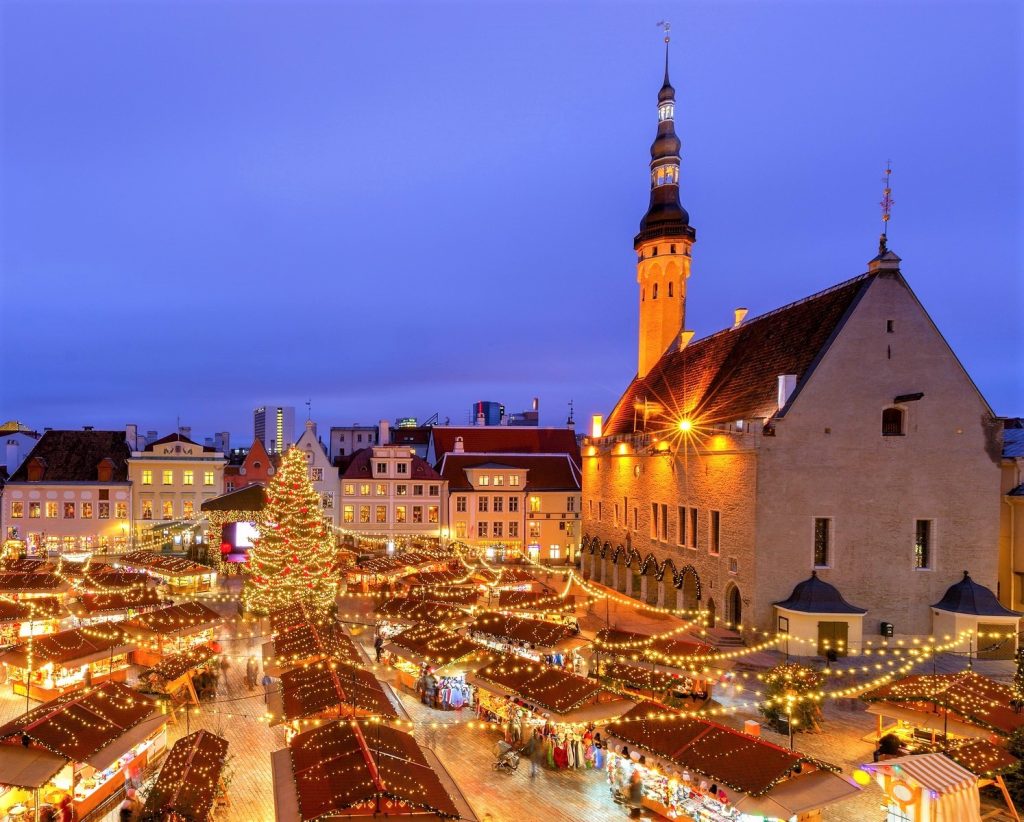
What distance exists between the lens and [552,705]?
18312 millimetres

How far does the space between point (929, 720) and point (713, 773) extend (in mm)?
8765

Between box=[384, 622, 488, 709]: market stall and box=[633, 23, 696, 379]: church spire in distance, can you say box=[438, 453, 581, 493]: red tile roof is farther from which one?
box=[384, 622, 488, 709]: market stall

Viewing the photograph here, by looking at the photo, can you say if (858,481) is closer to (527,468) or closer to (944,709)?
(944,709)

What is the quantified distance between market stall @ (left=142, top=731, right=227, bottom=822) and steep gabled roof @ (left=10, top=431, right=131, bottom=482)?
46.6 meters

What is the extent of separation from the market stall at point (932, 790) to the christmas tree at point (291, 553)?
26.4 meters

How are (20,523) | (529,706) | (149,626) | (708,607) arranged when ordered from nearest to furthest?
(529,706) < (149,626) < (708,607) < (20,523)

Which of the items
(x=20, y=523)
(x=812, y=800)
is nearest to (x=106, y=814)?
(x=812, y=800)

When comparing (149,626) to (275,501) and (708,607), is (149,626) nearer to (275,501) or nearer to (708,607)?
(275,501)

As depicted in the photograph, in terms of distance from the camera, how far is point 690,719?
1645 centimetres

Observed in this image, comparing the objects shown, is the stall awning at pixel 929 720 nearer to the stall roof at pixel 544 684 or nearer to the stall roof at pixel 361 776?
the stall roof at pixel 544 684

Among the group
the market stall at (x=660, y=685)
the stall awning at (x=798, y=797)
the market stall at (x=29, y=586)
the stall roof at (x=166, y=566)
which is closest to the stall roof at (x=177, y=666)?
the market stall at (x=29, y=586)

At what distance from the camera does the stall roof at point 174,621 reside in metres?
26.1

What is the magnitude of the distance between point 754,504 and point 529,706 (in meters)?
15.8

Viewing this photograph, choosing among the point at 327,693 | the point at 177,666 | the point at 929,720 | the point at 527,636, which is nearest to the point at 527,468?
the point at 527,636
